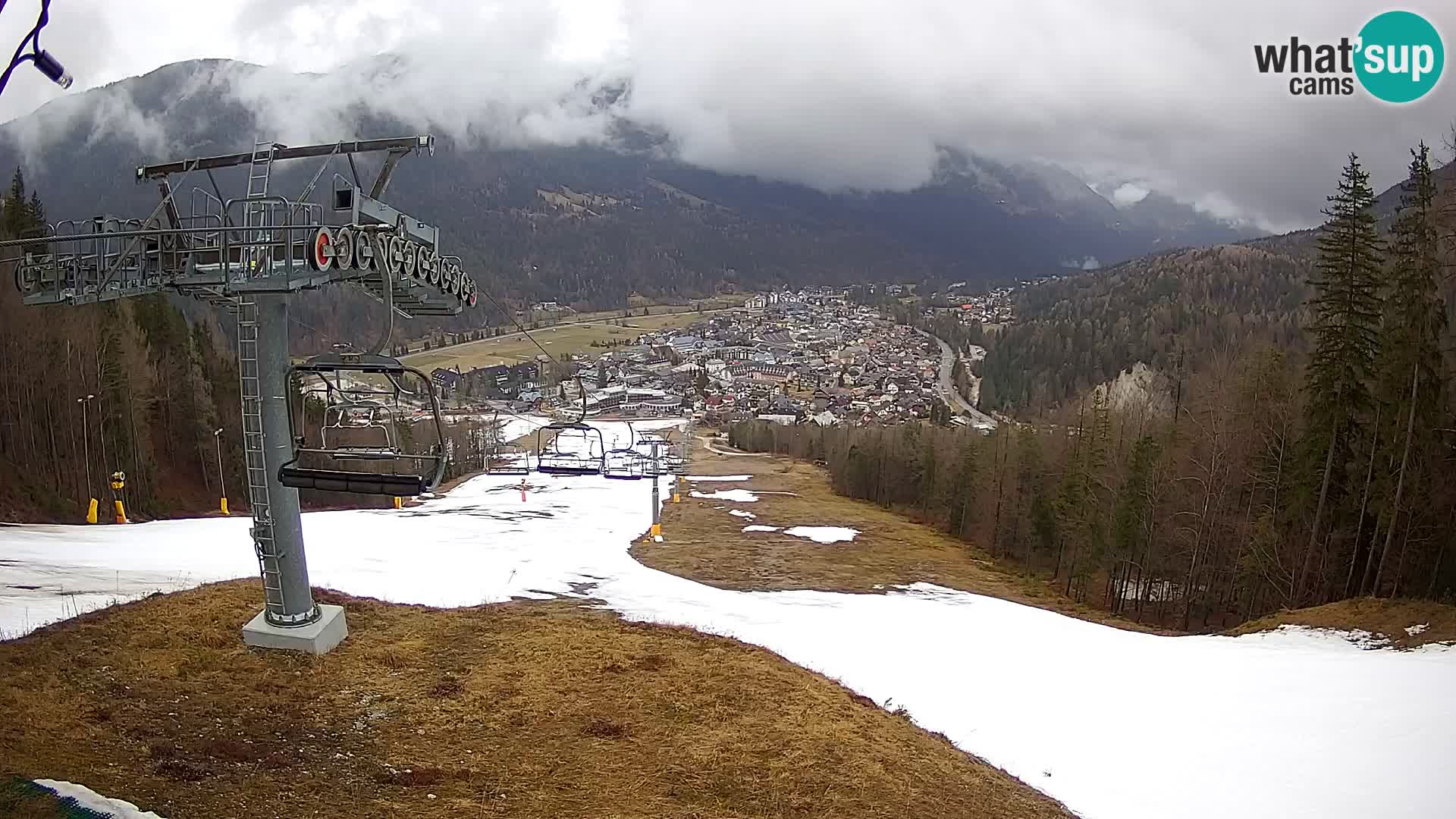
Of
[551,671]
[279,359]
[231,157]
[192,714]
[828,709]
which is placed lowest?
[828,709]

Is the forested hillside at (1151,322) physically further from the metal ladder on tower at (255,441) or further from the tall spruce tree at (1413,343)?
the metal ladder on tower at (255,441)

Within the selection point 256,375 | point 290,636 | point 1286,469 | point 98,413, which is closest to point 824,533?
point 1286,469

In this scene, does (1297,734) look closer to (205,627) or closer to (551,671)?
(551,671)

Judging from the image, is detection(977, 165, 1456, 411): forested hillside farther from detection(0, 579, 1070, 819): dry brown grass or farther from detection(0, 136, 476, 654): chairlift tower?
detection(0, 136, 476, 654): chairlift tower

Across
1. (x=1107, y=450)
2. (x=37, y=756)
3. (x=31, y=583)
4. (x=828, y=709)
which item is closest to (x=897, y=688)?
(x=828, y=709)

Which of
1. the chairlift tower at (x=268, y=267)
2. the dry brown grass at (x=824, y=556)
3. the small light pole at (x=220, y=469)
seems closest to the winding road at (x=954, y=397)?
the dry brown grass at (x=824, y=556)

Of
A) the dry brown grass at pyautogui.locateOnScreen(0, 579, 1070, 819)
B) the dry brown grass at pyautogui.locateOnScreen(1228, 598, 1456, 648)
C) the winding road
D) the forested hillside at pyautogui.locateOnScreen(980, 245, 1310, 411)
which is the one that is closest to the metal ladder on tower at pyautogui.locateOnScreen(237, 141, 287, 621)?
the dry brown grass at pyautogui.locateOnScreen(0, 579, 1070, 819)
